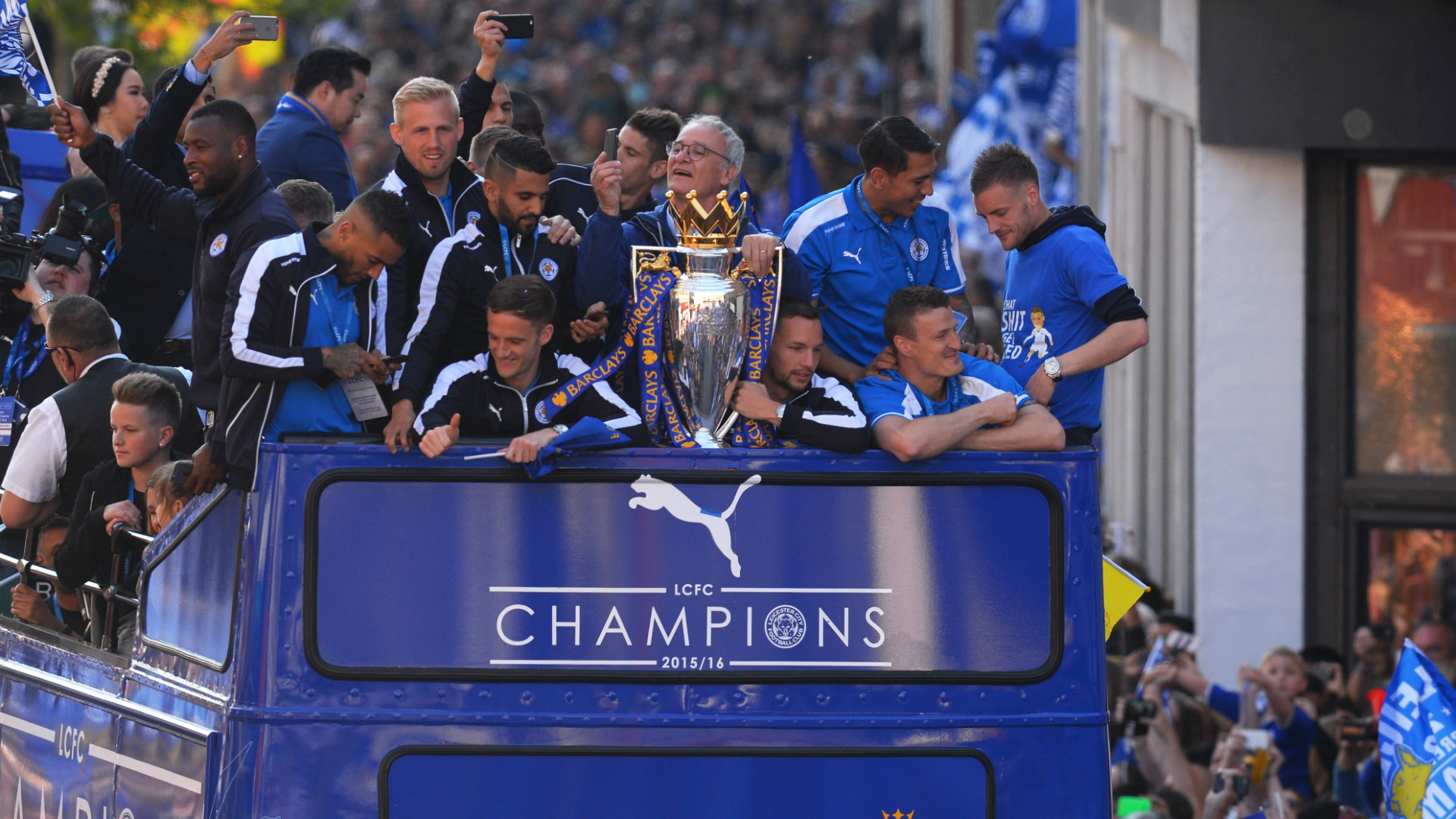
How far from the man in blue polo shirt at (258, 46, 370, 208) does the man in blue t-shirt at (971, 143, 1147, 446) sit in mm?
3159

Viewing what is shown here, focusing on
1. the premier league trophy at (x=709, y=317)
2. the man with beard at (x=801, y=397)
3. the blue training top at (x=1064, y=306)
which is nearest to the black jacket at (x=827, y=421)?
the man with beard at (x=801, y=397)

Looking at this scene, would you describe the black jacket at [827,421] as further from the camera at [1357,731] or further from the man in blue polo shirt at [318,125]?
the camera at [1357,731]

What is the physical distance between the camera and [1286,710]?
9.75 m

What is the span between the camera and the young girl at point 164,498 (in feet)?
21.2

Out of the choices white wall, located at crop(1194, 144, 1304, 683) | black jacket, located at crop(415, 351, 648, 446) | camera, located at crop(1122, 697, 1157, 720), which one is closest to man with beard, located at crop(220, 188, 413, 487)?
black jacket, located at crop(415, 351, 648, 446)

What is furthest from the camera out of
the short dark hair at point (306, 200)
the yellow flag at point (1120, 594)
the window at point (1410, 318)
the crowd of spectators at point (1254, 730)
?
the window at point (1410, 318)

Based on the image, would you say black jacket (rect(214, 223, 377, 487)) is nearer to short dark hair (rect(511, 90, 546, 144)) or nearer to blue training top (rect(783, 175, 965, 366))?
blue training top (rect(783, 175, 965, 366))

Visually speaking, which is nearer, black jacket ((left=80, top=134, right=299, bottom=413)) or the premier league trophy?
the premier league trophy

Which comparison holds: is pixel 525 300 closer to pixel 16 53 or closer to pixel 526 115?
pixel 526 115

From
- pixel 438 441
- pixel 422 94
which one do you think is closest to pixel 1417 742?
pixel 438 441

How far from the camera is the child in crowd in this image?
9688 millimetres

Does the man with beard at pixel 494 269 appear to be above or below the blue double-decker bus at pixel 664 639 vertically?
above

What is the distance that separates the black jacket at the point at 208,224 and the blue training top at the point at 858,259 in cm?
181

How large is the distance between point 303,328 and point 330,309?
0.12 m
